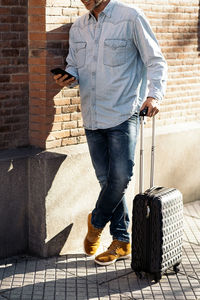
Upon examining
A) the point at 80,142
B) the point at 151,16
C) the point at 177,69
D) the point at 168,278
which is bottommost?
the point at 168,278

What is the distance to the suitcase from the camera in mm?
4719

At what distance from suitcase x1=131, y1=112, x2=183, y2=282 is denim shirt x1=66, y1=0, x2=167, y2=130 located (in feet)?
0.82

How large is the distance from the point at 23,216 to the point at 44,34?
151 cm

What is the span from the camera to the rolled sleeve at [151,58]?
190 inches

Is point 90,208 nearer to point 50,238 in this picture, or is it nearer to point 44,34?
point 50,238

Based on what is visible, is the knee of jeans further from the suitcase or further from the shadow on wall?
the shadow on wall

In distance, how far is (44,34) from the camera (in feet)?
16.8

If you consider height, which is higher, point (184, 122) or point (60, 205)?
point (184, 122)

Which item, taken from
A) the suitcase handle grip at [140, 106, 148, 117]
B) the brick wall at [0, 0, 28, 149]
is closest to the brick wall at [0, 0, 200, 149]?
the brick wall at [0, 0, 28, 149]

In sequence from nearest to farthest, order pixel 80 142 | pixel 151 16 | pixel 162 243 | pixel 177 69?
1. pixel 162 243
2. pixel 80 142
3. pixel 151 16
4. pixel 177 69

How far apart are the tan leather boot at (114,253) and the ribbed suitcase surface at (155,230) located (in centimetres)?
33

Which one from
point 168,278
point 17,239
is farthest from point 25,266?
point 168,278

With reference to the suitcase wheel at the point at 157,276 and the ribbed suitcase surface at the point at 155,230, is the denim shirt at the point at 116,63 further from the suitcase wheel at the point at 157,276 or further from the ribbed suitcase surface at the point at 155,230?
the suitcase wheel at the point at 157,276

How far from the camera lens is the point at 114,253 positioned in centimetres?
524
